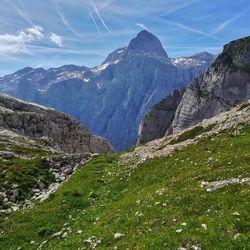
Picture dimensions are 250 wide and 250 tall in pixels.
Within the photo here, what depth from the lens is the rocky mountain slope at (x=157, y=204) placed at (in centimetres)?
2103

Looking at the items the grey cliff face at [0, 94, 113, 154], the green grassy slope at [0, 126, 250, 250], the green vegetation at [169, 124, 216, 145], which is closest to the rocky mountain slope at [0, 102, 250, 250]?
the green grassy slope at [0, 126, 250, 250]

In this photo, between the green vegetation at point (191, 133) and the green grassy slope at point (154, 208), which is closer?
the green grassy slope at point (154, 208)

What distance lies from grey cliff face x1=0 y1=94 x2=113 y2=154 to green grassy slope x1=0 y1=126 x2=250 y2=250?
8725 cm

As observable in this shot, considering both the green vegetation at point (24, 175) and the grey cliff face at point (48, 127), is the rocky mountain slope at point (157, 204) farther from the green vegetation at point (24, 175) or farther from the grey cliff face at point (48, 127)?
the grey cliff face at point (48, 127)

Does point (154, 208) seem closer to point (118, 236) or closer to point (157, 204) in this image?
point (157, 204)

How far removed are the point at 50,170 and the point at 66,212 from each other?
20633 mm

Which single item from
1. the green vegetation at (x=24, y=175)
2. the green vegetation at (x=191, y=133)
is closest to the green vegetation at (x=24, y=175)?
the green vegetation at (x=24, y=175)

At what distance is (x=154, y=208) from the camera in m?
26.5

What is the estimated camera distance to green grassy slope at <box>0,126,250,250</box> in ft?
68.3

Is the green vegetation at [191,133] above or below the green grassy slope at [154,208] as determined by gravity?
above

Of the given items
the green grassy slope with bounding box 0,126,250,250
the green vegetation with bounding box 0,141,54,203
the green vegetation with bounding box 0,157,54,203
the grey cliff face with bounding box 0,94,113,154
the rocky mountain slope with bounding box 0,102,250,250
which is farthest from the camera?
the grey cliff face with bounding box 0,94,113,154

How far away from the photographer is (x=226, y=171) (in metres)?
28.7

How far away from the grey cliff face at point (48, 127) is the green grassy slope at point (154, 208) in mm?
87248

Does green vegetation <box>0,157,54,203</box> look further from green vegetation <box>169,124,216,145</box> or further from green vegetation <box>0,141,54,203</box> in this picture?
green vegetation <box>169,124,216,145</box>
